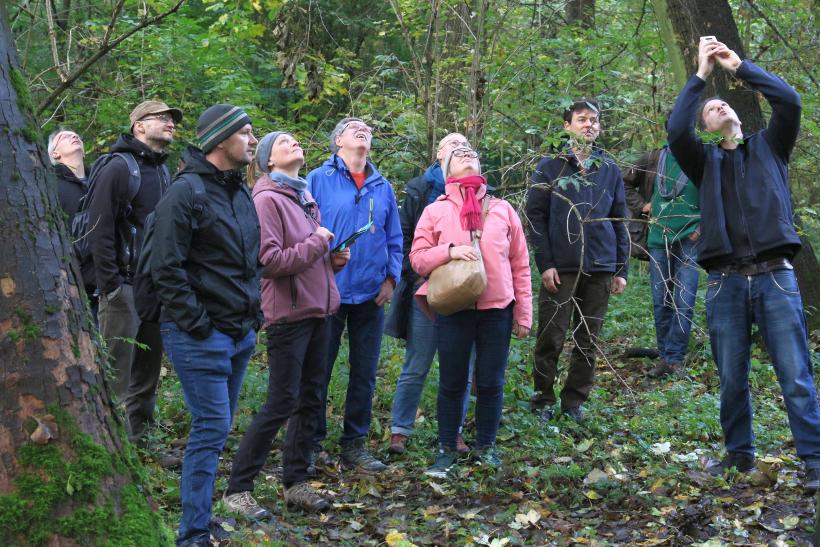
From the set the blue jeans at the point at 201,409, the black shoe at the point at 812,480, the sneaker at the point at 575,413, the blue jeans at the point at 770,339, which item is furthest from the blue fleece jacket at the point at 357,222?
the black shoe at the point at 812,480

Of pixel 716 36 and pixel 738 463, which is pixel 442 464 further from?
pixel 716 36

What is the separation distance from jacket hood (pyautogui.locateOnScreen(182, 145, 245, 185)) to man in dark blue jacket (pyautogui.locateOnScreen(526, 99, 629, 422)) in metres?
3.08

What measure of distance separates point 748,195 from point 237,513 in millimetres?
3566

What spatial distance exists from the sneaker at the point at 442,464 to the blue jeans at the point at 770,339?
6.14ft

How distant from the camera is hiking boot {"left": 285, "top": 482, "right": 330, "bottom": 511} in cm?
533

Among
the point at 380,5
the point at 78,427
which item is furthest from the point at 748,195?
the point at 380,5

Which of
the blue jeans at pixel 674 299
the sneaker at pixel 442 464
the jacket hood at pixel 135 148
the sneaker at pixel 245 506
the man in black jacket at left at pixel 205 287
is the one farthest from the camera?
the blue jeans at pixel 674 299

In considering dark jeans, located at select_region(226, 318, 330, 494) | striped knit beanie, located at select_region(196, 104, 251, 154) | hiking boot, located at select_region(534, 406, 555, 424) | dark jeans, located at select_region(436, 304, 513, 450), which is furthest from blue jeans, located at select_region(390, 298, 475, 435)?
striped knit beanie, located at select_region(196, 104, 251, 154)

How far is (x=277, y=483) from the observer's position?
582 cm

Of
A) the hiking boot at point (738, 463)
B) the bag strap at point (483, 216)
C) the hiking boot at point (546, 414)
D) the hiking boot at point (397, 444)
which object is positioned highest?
the bag strap at point (483, 216)

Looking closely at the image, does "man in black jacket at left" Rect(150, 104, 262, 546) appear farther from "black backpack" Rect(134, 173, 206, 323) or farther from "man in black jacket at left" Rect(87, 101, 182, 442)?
"man in black jacket at left" Rect(87, 101, 182, 442)

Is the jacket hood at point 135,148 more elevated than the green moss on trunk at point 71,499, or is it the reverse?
the jacket hood at point 135,148

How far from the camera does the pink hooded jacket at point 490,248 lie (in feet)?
19.7

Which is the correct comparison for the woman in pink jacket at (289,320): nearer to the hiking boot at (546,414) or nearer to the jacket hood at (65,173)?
the jacket hood at (65,173)
